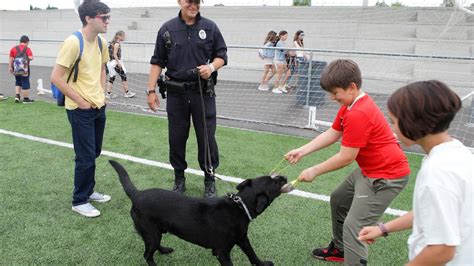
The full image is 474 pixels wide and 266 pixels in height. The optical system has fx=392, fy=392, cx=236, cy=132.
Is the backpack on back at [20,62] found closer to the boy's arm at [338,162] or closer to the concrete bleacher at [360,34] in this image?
the concrete bleacher at [360,34]

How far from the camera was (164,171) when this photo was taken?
533 cm

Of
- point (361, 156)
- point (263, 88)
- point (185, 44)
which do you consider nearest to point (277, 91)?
→ point (263, 88)

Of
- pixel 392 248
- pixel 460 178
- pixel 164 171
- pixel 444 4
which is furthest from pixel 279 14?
pixel 460 178

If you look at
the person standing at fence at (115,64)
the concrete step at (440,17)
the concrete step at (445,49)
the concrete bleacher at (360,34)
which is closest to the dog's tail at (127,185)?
the concrete bleacher at (360,34)

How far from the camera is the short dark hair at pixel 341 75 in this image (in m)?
2.49

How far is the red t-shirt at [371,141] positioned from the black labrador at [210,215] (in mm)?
663

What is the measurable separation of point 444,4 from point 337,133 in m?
12.9

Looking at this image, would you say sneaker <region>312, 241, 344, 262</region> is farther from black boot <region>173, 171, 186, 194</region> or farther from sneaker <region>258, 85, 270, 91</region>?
sneaker <region>258, 85, 270, 91</region>

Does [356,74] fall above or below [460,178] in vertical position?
above

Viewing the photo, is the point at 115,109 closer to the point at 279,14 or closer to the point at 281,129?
the point at 281,129

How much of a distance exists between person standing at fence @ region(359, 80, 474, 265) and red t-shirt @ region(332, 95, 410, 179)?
34.6 inches

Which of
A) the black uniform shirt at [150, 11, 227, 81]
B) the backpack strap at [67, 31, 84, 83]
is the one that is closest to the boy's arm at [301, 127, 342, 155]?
the black uniform shirt at [150, 11, 227, 81]

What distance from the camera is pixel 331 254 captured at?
10.8 feet

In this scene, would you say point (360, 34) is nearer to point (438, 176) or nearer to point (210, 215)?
point (210, 215)
